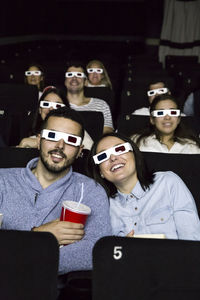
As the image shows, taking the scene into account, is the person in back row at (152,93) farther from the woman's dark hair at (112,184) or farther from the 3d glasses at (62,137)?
Result: the 3d glasses at (62,137)

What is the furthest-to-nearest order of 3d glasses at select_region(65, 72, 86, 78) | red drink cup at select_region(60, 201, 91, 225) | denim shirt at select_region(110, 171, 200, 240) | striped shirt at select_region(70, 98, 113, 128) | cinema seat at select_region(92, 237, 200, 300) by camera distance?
3d glasses at select_region(65, 72, 86, 78) → striped shirt at select_region(70, 98, 113, 128) → denim shirt at select_region(110, 171, 200, 240) → red drink cup at select_region(60, 201, 91, 225) → cinema seat at select_region(92, 237, 200, 300)

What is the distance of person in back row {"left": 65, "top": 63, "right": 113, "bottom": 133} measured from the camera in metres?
4.52

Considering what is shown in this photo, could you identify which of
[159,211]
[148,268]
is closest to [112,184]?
[159,211]

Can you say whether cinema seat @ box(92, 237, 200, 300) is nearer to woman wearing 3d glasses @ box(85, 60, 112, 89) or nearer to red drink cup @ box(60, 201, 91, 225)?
red drink cup @ box(60, 201, 91, 225)

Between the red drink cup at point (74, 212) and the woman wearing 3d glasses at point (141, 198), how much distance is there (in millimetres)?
330

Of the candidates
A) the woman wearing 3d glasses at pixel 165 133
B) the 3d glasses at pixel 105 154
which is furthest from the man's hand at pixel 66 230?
the woman wearing 3d glasses at pixel 165 133

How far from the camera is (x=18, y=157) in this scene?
8.18 feet

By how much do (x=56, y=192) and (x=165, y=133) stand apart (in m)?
1.42

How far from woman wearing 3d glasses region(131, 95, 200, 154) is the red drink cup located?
151 cm

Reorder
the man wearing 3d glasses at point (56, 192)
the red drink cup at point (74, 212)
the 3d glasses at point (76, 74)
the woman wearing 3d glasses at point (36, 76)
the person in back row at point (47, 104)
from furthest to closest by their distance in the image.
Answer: the woman wearing 3d glasses at point (36, 76), the 3d glasses at point (76, 74), the person in back row at point (47, 104), the man wearing 3d glasses at point (56, 192), the red drink cup at point (74, 212)

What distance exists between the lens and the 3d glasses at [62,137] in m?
2.12

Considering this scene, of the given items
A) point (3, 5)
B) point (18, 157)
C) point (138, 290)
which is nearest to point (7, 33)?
point (3, 5)

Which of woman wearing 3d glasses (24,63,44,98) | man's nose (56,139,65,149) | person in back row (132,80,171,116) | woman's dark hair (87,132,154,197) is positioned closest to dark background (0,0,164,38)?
woman wearing 3d glasses (24,63,44,98)

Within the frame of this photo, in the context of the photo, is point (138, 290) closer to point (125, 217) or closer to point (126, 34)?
point (125, 217)
